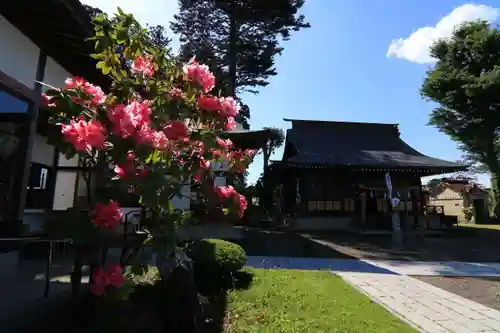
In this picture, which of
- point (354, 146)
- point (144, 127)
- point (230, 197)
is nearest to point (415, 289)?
point (230, 197)

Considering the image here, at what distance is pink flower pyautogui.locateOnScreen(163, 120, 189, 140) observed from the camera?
277 cm

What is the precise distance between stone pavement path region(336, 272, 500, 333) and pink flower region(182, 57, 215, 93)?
3.61 m

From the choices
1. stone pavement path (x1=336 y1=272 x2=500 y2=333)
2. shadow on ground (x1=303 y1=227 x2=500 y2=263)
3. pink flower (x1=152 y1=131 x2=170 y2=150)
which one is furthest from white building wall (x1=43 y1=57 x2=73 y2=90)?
shadow on ground (x1=303 y1=227 x2=500 y2=263)

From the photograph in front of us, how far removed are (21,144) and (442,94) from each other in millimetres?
28533

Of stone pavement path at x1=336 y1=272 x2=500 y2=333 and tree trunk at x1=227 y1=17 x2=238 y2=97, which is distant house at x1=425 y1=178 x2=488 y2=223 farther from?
stone pavement path at x1=336 y1=272 x2=500 y2=333

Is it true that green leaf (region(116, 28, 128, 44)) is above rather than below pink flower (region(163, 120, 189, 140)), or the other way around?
above

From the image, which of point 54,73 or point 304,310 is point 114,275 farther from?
point 54,73

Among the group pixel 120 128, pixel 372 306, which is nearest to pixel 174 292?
pixel 120 128

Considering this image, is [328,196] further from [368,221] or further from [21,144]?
[21,144]

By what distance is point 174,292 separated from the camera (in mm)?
3504

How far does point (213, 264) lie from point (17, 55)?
3.80 meters

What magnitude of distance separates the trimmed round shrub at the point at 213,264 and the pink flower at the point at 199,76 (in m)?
2.98

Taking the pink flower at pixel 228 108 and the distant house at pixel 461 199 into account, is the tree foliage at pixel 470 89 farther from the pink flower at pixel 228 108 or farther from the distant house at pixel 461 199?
the pink flower at pixel 228 108

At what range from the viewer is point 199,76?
299 cm
